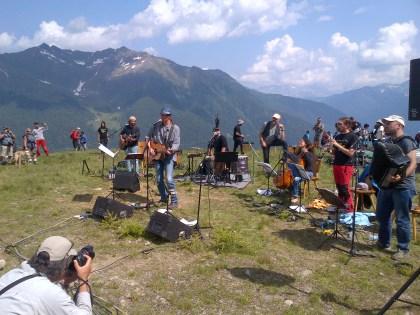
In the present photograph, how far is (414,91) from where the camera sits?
5.25 meters

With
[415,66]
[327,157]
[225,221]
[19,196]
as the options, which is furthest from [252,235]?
[327,157]

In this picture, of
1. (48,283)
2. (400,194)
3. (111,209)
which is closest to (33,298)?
(48,283)

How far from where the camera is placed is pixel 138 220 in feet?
30.6

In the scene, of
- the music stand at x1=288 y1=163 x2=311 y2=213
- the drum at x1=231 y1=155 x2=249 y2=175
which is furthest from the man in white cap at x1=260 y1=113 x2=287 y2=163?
the music stand at x1=288 y1=163 x2=311 y2=213

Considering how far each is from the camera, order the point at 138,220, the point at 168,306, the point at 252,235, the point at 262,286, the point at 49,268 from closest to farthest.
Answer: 1. the point at 49,268
2. the point at 168,306
3. the point at 262,286
4. the point at 252,235
5. the point at 138,220

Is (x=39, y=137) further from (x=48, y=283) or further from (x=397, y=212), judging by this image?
(x=48, y=283)

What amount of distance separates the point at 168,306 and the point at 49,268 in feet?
8.73

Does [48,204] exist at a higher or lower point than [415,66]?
lower

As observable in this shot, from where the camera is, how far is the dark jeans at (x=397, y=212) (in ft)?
23.5

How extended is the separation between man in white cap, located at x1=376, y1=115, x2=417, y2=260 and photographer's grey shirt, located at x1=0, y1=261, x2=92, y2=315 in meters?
5.36

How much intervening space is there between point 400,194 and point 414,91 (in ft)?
8.04

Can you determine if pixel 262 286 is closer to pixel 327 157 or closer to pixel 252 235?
pixel 252 235

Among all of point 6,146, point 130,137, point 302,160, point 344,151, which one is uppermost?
point 130,137

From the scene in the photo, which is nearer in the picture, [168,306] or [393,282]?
[168,306]
